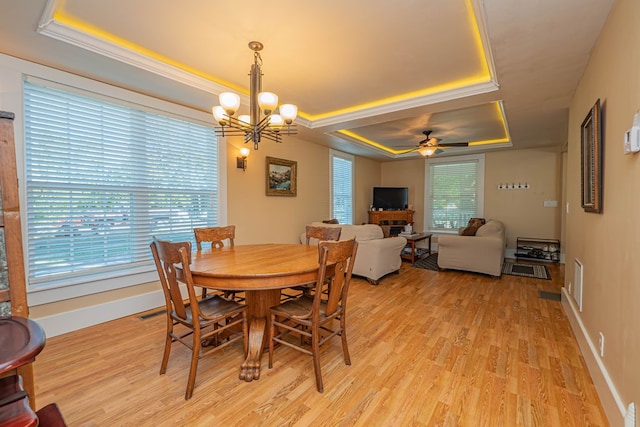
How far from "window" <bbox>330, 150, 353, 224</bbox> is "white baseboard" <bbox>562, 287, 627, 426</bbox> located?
13.6 ft

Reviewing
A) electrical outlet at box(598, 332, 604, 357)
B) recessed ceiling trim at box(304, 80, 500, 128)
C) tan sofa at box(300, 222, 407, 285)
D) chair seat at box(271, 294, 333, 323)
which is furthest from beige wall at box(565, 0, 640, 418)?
tan sofa at box(300, 222, 407, 285)

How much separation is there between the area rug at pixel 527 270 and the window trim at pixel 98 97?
207 inches

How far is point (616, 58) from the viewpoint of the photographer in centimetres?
166

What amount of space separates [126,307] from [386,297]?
9.56 ft

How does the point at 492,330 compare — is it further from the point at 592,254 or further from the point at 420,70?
the point at 420,70

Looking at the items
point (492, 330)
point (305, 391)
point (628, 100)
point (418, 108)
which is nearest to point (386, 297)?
point (492, 330)

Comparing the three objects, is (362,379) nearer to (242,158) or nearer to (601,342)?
(601,342)

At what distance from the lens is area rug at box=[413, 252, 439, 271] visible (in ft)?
17.1

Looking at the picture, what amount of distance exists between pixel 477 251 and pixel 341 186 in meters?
2.93

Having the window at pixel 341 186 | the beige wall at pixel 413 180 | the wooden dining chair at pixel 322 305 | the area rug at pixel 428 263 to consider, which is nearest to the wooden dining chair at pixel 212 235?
the wooden dining chair at pixel 322 305

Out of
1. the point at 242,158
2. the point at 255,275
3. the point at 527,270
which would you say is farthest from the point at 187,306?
the point at 527,270

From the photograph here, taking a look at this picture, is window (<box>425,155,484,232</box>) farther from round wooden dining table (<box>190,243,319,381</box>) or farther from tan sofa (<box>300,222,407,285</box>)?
round wooden dining table (<box>190,243,319,381</box>)

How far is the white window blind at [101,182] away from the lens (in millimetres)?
2535

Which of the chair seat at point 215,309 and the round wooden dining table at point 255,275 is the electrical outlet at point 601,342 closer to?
the round wooden dining table at point 255,275
